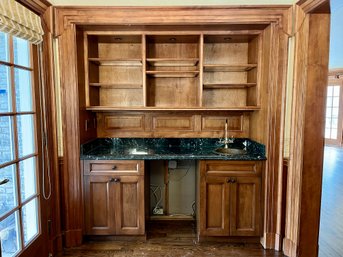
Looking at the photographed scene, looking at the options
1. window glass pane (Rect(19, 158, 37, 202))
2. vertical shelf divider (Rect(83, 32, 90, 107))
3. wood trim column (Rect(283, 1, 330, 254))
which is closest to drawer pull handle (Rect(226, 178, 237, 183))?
wood trim column (Rect(283, 1, 330, 254))

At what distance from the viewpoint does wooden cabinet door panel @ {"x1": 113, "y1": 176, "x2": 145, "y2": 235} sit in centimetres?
235

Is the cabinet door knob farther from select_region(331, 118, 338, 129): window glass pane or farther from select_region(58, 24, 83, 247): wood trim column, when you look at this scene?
select_region(331, 118, 338, 129): window glass pane

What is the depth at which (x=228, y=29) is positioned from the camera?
95.0 inches

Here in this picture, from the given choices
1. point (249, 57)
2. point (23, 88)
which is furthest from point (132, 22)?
point (249, 57)

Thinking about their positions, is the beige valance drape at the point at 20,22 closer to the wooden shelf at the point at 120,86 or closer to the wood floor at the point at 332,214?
the wooden shelf at the point at 120,86

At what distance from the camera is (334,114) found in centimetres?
782

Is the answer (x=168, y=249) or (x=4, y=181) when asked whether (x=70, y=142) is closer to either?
(x=4, y=181)

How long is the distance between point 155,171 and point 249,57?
1793 mm

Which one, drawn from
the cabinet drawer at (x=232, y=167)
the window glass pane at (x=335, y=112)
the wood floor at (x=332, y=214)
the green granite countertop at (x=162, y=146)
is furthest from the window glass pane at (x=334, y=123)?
the cabinet drawer at (x=232, y=167)

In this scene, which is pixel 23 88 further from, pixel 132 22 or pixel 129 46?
pixel 129 46

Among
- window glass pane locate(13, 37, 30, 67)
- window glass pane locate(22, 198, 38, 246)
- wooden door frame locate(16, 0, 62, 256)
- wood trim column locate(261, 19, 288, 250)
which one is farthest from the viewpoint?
wood trim column locate(261, 19, 288, 250)

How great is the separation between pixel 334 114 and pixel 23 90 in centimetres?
894

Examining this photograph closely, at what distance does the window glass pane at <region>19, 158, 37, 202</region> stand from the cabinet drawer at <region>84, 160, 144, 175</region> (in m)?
0.47

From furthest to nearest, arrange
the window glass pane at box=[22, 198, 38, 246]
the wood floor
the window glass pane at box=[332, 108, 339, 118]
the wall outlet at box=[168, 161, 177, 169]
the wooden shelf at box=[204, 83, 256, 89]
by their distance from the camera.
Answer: the window glass pane at box=[332, 108, 339, 118]
the wall outlet at box=[168, 161, 177, 169]
the wooden shelf at box=[204, 83, 256, 89]
the wood floor
the window glass pane at box=[22, 198, 38, 246]
